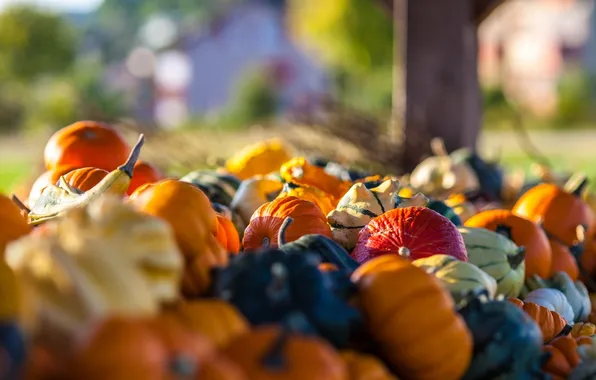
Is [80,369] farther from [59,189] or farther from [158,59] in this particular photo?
[158,59]

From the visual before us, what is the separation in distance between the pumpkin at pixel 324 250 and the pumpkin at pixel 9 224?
60 centimetres

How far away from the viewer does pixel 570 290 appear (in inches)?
115

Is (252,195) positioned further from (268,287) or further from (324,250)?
(268,287)

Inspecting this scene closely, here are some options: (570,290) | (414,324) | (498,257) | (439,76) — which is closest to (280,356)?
(414,324)

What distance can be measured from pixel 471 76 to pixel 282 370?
13.3 feet

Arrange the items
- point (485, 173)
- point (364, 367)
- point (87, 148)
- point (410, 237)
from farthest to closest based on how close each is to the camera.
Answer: point (485, 173) → point (87, 148) → point (410, 237) → point (364, 367)

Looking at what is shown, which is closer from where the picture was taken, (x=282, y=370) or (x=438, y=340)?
(x=282, y=370)

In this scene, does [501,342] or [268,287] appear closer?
[268,287]

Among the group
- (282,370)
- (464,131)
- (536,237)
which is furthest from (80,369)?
(464,131)

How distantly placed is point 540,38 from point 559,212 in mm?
35178

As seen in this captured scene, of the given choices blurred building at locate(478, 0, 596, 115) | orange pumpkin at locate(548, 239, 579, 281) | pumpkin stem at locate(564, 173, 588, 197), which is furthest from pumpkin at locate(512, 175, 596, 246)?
blurred building at locate(478, 0, 596, 115)

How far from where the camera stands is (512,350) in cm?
196

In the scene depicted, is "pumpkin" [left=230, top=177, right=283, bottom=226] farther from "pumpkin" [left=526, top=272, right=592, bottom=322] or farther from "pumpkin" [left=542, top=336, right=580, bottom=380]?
"pumpkin" [left=542, top=336, right=580, bottom=380]

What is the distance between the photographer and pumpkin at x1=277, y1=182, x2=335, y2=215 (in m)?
2.85
